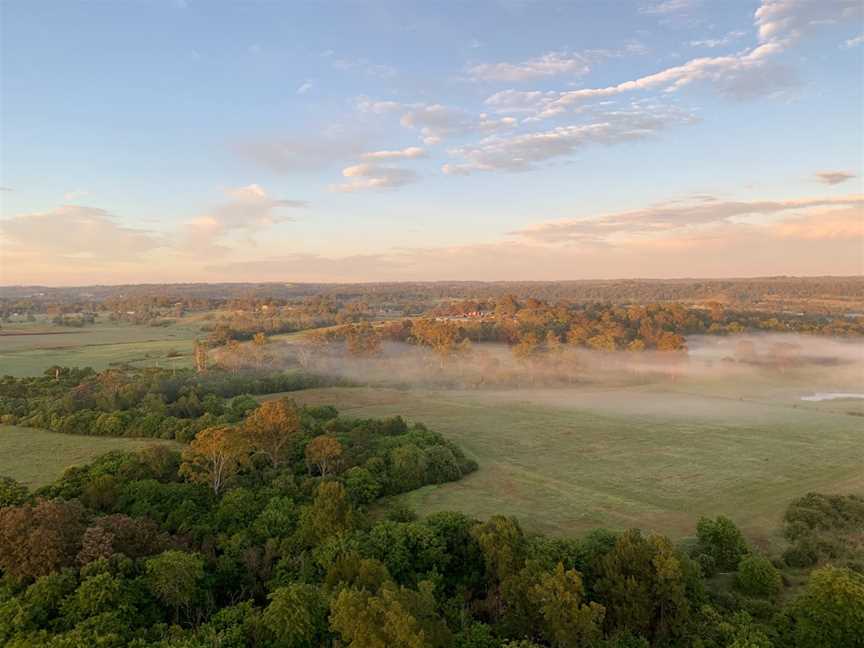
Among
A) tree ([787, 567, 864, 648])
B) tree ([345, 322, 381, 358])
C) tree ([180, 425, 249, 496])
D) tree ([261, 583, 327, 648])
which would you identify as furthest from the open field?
tree ([787, 567, 864, 648])

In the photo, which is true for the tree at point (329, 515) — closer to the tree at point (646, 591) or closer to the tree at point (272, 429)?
the tree at point (272, 429)

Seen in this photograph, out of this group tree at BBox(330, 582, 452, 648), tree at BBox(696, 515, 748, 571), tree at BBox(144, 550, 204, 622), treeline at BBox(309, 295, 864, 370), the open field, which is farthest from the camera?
treeline at BBox(309, 295, 864, 370)

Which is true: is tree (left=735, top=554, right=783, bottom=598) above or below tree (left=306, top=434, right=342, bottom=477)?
below

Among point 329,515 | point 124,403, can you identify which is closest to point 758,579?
point 329,515

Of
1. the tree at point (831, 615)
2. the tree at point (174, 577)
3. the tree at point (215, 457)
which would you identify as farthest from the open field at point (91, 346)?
the tree at point (831, 615)

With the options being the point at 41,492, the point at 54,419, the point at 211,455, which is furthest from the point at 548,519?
the point at 54,419

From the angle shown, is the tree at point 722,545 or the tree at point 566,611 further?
the tree at point 722,545

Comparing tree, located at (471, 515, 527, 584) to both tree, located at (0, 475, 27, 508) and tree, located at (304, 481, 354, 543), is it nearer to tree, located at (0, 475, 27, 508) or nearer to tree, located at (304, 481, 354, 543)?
tree, located at (304, 481, 354, 543)
